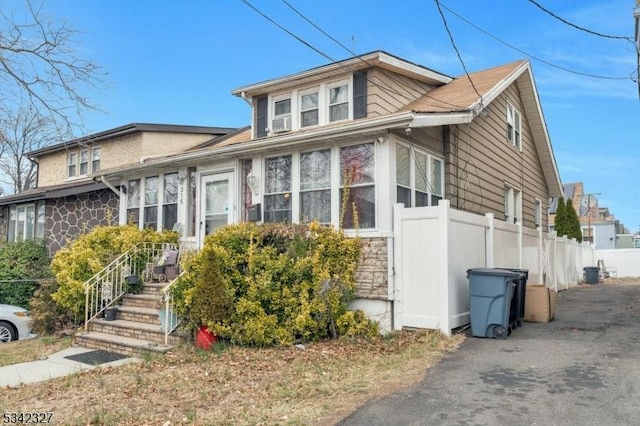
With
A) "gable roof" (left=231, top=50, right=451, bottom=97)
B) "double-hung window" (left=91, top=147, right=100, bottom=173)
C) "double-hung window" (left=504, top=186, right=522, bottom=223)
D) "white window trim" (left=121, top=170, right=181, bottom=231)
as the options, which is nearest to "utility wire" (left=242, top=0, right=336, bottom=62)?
"gable roof" (left=231, top=50, right=451, bottom=97)

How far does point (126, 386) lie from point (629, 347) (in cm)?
663

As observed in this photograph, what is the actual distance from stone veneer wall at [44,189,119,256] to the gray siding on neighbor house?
10.00 meters

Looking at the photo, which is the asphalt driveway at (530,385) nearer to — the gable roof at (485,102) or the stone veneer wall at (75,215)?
the gable roof at (485,102)

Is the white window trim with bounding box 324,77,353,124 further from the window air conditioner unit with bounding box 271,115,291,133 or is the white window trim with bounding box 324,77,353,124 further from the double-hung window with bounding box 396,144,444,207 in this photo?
the double-hung window with bounding box 396,144,444,207

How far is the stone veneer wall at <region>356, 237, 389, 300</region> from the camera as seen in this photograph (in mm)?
8281

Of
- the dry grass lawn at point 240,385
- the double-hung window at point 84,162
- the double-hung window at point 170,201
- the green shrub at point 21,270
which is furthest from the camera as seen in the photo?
the double-hung window at point 84,162

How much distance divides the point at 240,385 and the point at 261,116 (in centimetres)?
801

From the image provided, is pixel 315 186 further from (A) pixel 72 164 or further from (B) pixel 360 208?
(A) pixel 72 164

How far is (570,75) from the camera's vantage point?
1177 centimetres

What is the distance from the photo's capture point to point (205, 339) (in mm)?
7641

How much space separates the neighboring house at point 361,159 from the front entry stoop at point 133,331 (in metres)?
2.39

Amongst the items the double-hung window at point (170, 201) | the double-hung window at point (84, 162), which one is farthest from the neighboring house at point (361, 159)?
the double-hung window at point (84, 162)

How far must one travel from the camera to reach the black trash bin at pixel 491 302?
25.2ft

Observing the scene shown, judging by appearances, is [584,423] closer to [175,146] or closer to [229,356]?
[229,356]
